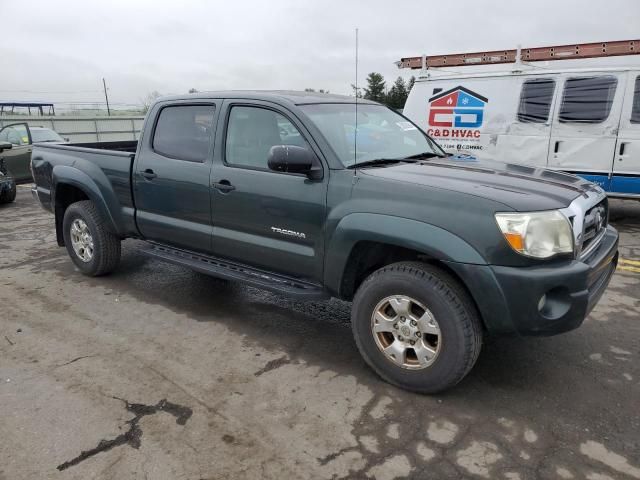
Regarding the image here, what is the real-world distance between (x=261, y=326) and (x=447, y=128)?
5766 mm

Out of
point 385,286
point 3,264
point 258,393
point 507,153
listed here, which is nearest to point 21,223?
point 3,264

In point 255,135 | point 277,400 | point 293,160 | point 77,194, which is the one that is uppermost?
point 255,135

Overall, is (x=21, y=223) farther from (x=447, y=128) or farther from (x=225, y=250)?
(x=447, y=128)

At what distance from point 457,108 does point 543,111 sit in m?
Answer: 1.36

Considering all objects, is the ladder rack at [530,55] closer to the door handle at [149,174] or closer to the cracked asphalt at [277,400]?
the cracked asphalt at [277,400]

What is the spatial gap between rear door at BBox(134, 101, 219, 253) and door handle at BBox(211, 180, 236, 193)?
4.2 inches

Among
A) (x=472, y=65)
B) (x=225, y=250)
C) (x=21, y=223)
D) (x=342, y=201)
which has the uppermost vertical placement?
(x=472, y=65)

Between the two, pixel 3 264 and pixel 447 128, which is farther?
pixel 447 128

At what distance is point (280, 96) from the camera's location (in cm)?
375

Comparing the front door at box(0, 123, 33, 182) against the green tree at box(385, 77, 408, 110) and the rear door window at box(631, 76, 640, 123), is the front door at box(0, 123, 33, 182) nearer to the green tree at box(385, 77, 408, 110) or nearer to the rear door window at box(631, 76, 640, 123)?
the rear door window at box(631, 76, 640, 123)

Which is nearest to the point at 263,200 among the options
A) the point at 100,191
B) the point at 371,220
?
the point at 371,220

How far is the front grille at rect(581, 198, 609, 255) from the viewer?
3.02m

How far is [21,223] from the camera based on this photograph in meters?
8.02

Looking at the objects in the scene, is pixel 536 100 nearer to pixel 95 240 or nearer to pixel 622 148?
pixel 622 148
